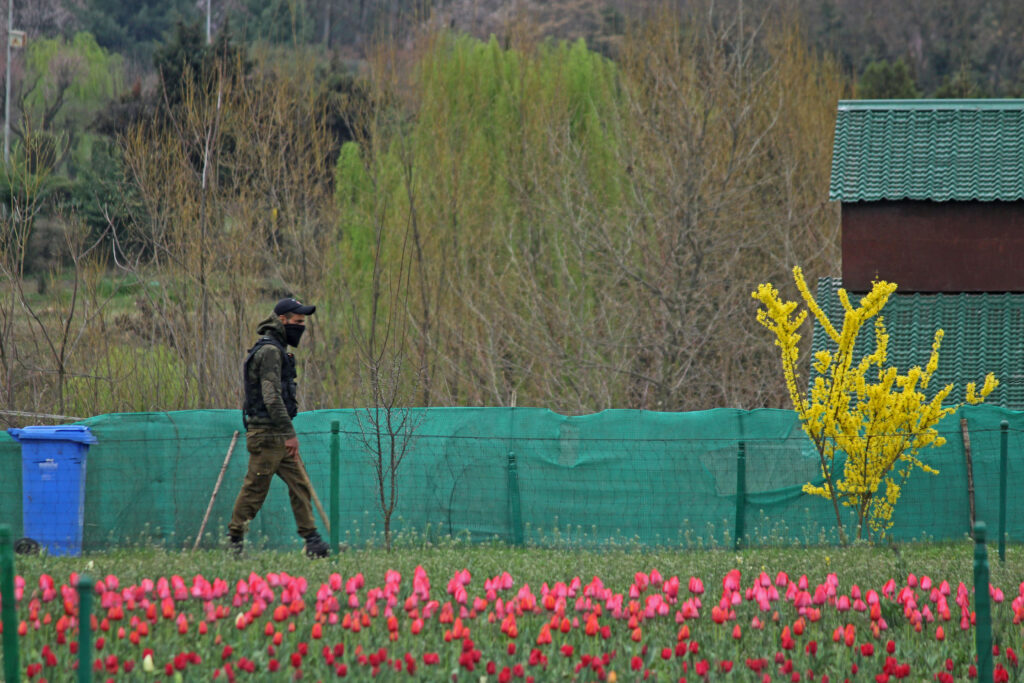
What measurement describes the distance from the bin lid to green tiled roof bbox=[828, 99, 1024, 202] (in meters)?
13.2

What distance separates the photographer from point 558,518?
13.0 m

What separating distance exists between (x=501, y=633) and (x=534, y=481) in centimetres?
602

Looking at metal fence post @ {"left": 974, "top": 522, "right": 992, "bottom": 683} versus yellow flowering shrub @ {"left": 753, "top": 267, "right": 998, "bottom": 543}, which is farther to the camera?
yellow flowering shrub @ {"left": 753, "top": 267, "right": 998, "bottom": 543}

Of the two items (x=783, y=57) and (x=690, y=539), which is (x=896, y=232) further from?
(x=783, y=57)

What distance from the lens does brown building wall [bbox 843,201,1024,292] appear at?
2083 centimetres

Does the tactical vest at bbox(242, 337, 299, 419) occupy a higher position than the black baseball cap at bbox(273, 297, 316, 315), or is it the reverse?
the black baseball cap at bbox(273, 297, 316, 315)

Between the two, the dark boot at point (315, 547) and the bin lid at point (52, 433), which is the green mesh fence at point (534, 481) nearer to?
the bin lid at point (52, 433)

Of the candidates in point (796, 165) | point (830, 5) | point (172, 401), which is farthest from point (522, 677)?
point (830, 5)

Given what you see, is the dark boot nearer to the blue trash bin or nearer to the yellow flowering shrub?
the blue trash bin

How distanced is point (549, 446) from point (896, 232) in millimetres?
10415

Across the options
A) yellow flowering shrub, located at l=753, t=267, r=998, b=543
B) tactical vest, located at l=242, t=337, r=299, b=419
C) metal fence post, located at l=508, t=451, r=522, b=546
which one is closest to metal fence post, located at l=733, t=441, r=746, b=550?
yellow flowering shrub, located at l=753, t=267, r=998, b=543

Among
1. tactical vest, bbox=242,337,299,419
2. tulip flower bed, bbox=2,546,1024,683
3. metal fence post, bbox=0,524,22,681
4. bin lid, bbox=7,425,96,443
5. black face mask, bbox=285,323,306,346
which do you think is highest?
black face mask, bbox=285,323,306,346

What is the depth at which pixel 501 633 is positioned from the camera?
699cm

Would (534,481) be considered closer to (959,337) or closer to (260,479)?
(260,479)
